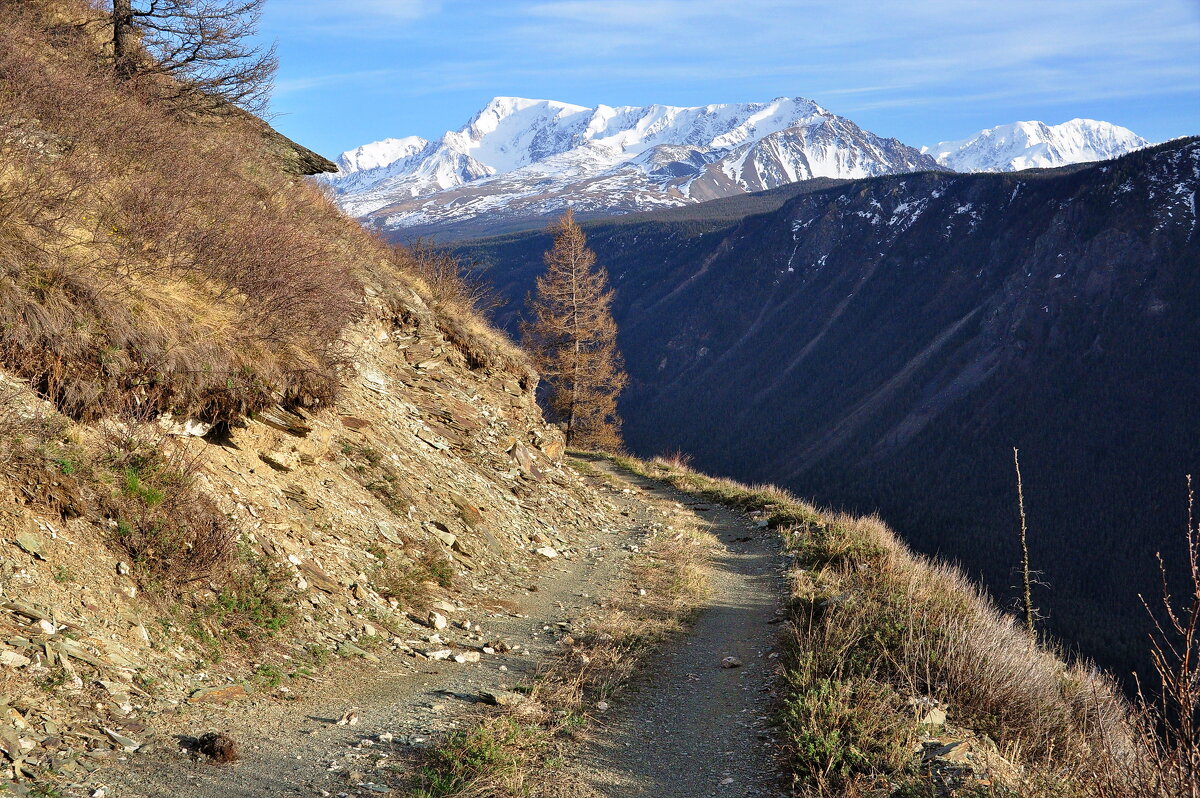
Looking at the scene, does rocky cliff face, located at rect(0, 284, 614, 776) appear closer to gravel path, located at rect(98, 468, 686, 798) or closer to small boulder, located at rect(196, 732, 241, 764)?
gravel path, located at rect(98, 468, 686, 798)

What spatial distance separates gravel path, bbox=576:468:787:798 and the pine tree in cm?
2247

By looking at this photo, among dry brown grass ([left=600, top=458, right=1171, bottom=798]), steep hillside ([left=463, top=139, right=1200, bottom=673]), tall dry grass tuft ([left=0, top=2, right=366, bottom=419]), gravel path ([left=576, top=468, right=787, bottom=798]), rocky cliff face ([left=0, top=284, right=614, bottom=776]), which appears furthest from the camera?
steep hillside ([left=463, top=139, right=1200, bottom=673])

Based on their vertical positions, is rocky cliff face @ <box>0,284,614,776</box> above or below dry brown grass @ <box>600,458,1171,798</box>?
above

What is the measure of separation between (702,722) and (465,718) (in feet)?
6.98

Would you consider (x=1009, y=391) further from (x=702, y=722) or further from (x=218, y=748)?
(x=218, y=748)

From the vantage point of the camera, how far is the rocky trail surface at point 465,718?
194 inches

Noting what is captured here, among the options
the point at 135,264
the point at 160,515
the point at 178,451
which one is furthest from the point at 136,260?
the point at 160,515

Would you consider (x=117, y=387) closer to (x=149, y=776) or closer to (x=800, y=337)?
(x=149, y=776)

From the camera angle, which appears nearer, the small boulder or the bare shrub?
the small boulder

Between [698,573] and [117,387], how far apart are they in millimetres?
8687

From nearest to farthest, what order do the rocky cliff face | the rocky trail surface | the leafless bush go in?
the rocky trail surface, the rocky cliff face, the leafless bush

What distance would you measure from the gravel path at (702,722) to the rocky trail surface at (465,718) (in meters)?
0.02

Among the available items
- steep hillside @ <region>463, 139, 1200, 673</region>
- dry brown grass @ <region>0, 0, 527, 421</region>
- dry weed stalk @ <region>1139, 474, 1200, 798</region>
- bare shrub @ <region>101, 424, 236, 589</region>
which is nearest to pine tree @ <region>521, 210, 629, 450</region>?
dry brown grass @ <region>0, 0, 527, 421</region>

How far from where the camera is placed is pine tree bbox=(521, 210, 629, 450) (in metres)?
33.0
